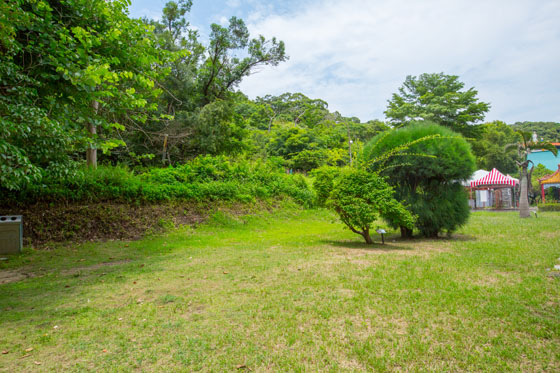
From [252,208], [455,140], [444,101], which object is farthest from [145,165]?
[444,101]

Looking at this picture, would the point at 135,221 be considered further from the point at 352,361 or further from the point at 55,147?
the point at 352,361

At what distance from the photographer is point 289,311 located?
343cm

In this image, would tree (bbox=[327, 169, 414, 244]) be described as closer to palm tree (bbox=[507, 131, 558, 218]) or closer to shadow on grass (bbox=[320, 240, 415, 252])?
shadow on grass (bbox=[320, 240, 415, 252])

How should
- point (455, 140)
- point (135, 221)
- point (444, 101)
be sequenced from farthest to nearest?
1. point (444, 101)
2. point (135, 221)
3. point (455, 140)

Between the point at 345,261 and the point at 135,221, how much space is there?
6.76m

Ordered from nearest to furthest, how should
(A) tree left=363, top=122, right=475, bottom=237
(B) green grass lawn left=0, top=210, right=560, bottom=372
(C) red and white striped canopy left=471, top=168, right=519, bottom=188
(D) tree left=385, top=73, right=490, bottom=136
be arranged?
(B) green grass lawn left=0, top=210, right=560, bottom=372 < (A) tree left=363, top=122, right=475, bottom=237 < (C) red and white striped canopy left=471, top=168, right=519, bottom=188 < (D) tree left=385, top=73, right=490, bottom=136

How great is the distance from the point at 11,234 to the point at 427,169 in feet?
33.2

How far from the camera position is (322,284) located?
4371 millimetres

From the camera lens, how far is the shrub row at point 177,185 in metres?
8.59

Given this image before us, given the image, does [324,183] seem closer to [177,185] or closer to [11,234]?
[177,185]

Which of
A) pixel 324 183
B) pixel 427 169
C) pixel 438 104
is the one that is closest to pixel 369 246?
pixel 324 183

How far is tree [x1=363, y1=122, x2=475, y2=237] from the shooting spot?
815cm

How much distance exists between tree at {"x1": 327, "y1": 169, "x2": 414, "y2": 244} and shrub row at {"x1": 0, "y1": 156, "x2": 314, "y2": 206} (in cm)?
603

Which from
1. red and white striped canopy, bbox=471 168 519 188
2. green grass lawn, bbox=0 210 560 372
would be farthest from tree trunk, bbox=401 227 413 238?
red and white striped canopy, bbox=471 168 519 188
